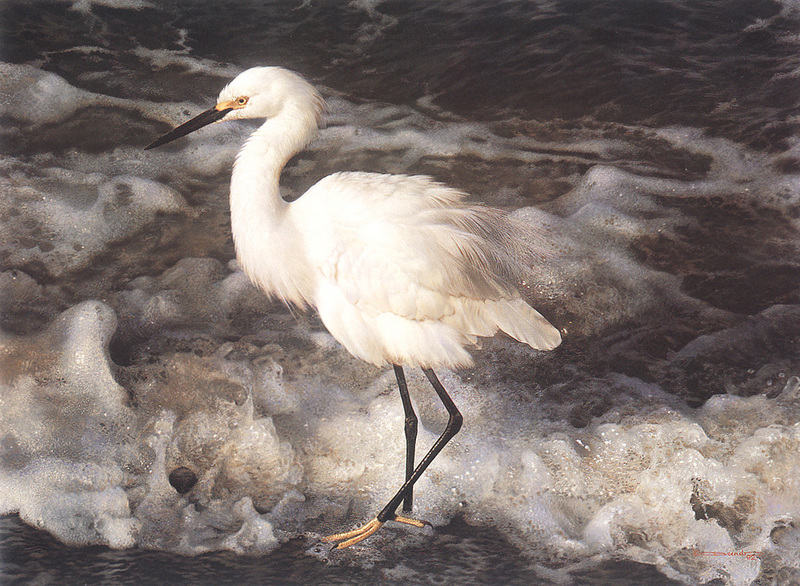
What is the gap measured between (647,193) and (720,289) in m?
0.31

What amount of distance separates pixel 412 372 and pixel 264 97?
577 millimetres

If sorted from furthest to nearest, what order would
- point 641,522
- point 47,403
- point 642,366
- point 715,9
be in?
point 715,9
point 642,366
point 47,403
point 641,522

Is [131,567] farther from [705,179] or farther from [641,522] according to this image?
[705,179]

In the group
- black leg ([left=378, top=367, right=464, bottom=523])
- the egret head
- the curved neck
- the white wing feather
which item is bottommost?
black leg ([left=378, top=367, right=464, bottom=523])

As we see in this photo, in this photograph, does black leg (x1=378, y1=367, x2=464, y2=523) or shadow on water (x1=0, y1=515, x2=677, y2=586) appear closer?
shadow on water (x1=0, y1=515, x2=677, y2=586)

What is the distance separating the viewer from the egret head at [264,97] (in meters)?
0.95

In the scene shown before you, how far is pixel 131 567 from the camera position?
0.88 metres

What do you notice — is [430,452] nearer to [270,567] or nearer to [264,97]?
Answer: [270,567]

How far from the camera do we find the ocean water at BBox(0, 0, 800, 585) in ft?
3.13

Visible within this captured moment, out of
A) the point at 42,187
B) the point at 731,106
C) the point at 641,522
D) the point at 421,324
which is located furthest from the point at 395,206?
the point at 731,106
